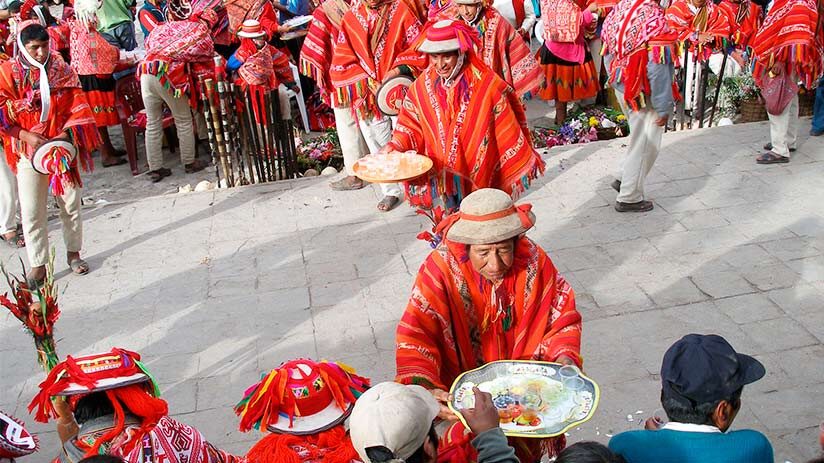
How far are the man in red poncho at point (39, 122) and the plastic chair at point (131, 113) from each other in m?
3.05

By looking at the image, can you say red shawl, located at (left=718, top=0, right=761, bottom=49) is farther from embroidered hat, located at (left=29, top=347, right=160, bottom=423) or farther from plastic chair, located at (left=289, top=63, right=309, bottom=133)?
embroidered hat, located at (left=29, top=347, right=160, bottom=423)

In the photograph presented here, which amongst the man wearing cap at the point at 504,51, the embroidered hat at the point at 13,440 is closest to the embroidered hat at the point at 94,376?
the embroidered hat at the point at 13,440

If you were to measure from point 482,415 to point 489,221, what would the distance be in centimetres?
82

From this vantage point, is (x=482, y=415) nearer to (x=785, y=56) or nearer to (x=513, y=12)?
(x=785, y=56)

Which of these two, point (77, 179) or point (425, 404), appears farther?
point (77, 179)

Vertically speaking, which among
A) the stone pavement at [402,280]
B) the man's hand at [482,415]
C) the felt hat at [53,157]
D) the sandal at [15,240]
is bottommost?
the stone pavement at [402,280]

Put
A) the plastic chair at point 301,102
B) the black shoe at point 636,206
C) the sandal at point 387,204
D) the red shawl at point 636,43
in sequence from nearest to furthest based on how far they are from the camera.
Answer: the red shawl at point 636,43 < the black shoe at point 636,206 < the sandal at point 387,204 < the plastic chair at point 301,102

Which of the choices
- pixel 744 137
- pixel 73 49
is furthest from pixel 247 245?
pixel 744 137

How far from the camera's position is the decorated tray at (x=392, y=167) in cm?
465

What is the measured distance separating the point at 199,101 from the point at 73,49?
54.6 inches

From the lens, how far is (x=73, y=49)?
8.89 metres

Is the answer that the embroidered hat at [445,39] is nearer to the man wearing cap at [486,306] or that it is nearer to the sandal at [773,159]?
the man wearing cap at [486,306]

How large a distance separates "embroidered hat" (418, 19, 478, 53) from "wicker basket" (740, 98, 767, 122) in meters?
5.31

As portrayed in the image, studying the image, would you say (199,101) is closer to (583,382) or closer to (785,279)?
(785,279)
